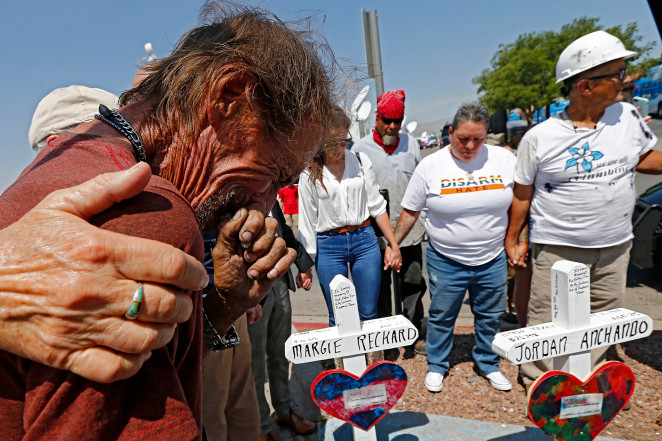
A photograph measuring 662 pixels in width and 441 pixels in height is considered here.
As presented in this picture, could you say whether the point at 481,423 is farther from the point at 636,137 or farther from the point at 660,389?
the point at 636,137

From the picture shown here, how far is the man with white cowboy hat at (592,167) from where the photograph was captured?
9.28 ft

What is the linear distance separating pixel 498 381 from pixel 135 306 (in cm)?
345

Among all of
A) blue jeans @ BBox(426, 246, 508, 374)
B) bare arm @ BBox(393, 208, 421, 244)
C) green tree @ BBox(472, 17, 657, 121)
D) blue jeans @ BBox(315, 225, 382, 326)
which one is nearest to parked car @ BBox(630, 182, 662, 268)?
blue jeans @ BBox(426, 246, 508, 374)

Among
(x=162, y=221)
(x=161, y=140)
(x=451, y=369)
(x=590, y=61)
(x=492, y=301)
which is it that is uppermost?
(x=590, y=61)

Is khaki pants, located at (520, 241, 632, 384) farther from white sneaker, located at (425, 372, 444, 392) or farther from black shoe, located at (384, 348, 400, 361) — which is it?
black shoe, located at (384, 348, 400, 361)

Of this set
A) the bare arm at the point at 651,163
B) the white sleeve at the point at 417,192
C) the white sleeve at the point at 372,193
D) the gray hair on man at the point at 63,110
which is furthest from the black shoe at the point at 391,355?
the gray hair on man at the point at 63,110

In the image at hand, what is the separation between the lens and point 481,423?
270 cm

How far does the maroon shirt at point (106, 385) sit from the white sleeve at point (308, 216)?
103 inches

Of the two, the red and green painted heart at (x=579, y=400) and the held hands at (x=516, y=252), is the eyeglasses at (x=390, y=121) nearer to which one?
the held hands at (x=516, y=252)

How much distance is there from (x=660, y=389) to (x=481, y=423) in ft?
5.28

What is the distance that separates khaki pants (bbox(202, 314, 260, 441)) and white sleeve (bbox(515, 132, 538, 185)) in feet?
7.40

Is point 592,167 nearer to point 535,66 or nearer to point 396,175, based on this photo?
point 396,175

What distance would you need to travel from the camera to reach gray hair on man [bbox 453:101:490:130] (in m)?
3.27

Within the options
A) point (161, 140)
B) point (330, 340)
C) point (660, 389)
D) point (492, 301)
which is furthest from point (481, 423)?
point (161, 140)
